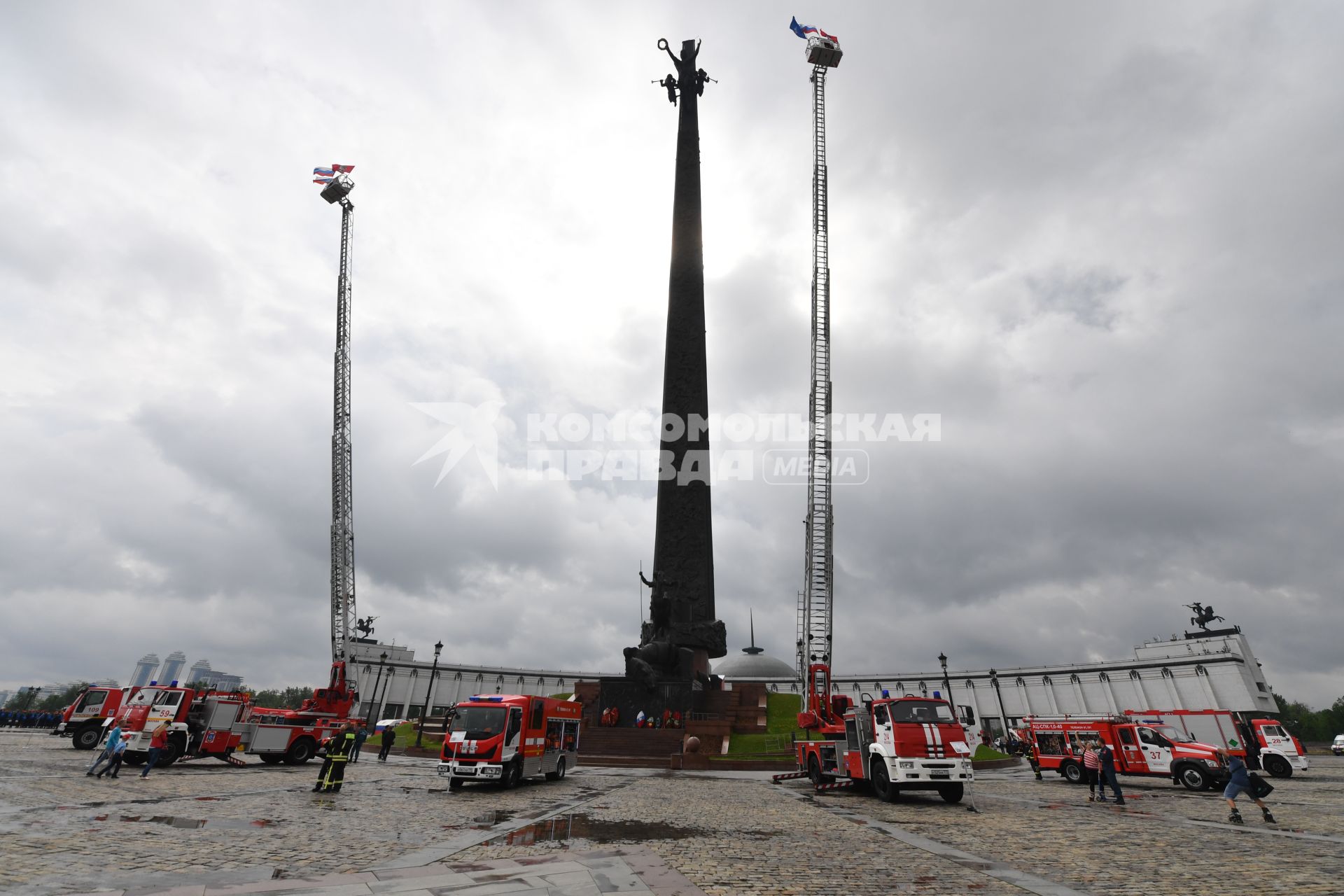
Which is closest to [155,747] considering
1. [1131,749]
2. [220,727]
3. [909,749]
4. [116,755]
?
[116,755]

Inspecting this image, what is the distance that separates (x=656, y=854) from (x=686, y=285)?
4454 centimetres

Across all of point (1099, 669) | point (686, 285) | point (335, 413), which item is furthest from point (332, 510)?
point (1099, 669)

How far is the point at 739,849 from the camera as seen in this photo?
9109mm

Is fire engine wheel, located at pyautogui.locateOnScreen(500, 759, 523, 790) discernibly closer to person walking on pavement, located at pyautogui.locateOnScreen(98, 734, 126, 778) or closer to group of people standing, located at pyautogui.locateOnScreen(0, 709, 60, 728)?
person walking on pavement, located at pyautogui.locateOnScreen(98, 734, 126, 778)

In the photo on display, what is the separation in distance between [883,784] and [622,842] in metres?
9.61

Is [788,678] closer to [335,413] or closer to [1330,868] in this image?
[335,413]

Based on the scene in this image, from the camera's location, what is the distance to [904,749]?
52.3 ft

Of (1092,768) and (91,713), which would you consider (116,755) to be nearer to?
(91,713)

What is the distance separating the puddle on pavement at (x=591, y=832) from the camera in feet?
31.7

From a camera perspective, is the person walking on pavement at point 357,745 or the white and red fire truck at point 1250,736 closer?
the white and red fire truck at point 1250,736

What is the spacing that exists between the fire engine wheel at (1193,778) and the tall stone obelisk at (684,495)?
22383 mm

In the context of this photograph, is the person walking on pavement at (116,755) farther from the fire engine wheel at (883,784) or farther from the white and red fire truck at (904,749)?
the fire engine wheel at (883,784)

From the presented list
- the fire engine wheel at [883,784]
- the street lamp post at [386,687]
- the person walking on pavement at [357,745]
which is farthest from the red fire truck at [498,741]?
the street lamp post at [386,687]

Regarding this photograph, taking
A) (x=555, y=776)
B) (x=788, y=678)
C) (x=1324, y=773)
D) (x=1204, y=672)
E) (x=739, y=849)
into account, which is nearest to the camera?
(x=739, y=849)
